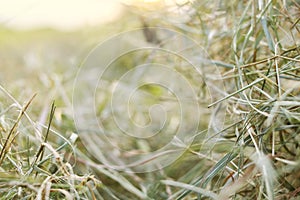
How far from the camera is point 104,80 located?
98cm

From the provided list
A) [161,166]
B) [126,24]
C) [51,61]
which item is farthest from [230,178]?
[51,61]

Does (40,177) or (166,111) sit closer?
(40,177)

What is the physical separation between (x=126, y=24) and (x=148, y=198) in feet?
1.97

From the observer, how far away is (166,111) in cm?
85

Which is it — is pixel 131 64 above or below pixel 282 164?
above

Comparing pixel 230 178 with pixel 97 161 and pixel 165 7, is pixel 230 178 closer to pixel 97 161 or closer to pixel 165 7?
pixel 97 161

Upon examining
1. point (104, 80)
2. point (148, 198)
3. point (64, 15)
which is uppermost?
point (64, 15)

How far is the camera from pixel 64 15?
1.53 meters

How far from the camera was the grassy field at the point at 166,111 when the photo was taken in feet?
1.45

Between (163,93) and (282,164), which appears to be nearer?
(282,164)

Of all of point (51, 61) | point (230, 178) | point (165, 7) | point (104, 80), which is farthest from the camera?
point (51, 61)

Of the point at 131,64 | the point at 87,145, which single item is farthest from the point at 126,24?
the point at 87,145

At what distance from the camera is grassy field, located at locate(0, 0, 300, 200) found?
17.4 inches

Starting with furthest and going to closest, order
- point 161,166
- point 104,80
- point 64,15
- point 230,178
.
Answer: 1. point 64,15
2. point 104,80
3. point 161,166
4. point 230,178
